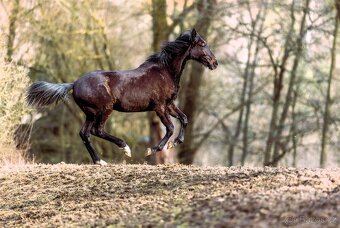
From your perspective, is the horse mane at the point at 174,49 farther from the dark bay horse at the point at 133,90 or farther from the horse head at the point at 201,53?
the horse head at the point at 201,53

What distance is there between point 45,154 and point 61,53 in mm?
4476

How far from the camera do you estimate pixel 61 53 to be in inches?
846

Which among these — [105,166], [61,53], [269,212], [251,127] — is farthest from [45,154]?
[269,212]

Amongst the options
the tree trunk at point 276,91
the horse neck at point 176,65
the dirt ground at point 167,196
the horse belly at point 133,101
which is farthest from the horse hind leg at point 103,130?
the tree trunk at point 276,91

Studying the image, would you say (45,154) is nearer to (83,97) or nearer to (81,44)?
(81,44)

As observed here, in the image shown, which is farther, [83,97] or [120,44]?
[120,44]

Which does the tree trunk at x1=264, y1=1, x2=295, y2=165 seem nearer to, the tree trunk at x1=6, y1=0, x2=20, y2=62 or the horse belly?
the tree trunk at x1=6, y1=0, x2=20, y2=62

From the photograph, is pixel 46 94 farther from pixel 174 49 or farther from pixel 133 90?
pixel 174 49

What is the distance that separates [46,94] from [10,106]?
131 inches

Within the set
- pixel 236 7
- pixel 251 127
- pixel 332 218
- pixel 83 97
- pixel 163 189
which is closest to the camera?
pixel 332 218

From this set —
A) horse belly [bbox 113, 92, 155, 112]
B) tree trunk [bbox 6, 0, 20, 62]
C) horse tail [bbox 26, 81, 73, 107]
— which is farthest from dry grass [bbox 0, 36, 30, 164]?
tree trunk [bbox 6, 0, 20, 62]

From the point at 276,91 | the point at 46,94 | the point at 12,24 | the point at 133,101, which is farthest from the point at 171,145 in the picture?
the point at 276,91

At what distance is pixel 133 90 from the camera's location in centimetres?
1050

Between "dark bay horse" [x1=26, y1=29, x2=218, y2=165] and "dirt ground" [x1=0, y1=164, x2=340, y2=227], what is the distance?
27.3 inches
